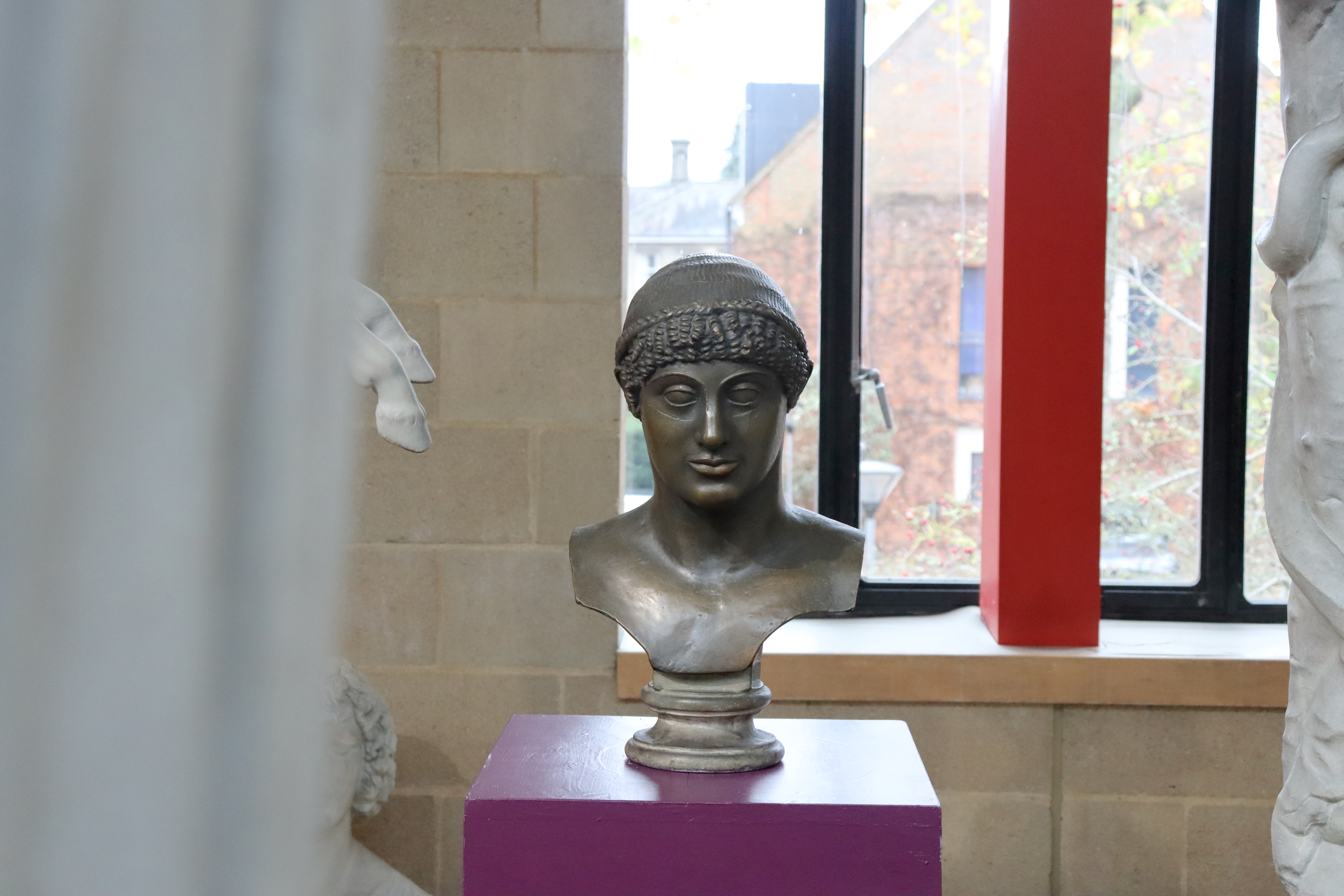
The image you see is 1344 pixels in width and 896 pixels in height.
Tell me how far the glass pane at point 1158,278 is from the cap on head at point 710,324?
2.00 meters

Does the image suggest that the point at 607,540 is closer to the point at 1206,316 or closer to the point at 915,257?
the point at 915,257

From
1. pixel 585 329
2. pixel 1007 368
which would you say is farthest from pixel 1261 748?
pixel 585 329

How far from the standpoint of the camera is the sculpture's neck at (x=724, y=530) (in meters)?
2.16

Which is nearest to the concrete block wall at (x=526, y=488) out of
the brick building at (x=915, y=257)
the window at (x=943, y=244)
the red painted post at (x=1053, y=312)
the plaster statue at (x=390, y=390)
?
the red painted post at (x=1053, y=312)

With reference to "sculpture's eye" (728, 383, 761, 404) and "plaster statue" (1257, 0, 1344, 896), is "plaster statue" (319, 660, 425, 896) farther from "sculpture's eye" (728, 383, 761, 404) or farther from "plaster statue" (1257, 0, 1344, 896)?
"plaster statue" (1257, 0, 1344, 896)

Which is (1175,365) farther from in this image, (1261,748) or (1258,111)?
(1261,748)

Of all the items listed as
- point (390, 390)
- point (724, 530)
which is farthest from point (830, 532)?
point (390, 390)

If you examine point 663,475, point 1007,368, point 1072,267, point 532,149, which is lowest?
point 663,475

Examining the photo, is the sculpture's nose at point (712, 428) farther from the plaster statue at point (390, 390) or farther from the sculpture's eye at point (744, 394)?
the plaster statue at point (390, 390)

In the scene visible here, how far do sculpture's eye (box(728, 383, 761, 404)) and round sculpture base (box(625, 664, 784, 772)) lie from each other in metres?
0.45

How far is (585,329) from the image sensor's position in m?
3.15

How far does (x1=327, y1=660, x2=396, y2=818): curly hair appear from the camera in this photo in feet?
8.45

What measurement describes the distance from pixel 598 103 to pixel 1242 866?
2.47m

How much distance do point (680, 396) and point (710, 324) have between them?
13cm
